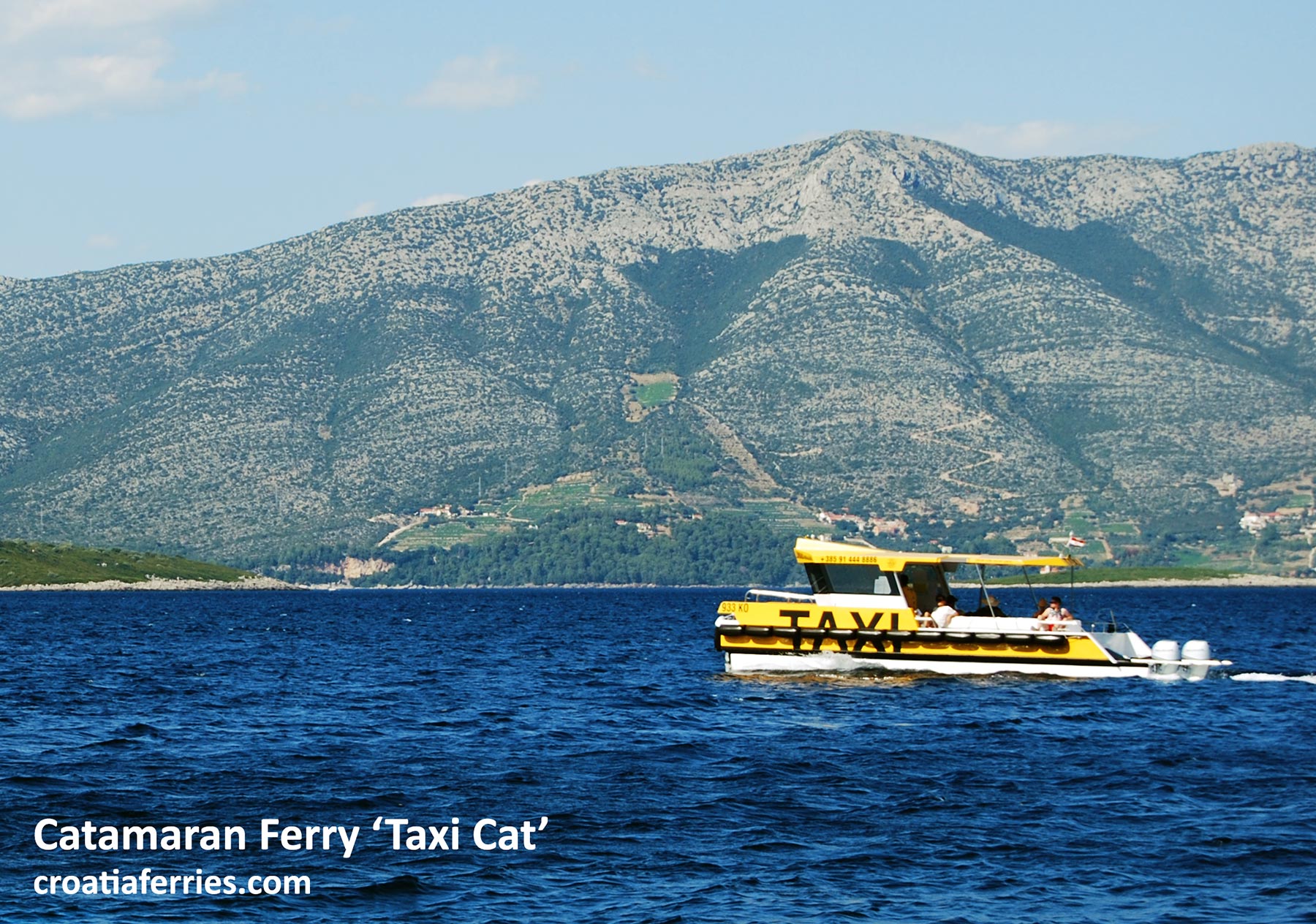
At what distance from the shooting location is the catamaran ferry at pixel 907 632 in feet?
208

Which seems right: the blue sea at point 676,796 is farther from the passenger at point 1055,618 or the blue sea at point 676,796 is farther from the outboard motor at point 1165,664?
the passenger at point 1055,618

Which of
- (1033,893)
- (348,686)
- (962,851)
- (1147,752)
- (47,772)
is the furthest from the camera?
(348,686)

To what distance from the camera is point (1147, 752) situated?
46000mm

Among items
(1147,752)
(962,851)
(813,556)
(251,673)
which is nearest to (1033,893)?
(962,851)

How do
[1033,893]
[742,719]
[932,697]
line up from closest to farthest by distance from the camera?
[1033,893]
[742,719]
[932,697]

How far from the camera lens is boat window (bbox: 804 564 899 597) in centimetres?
6488

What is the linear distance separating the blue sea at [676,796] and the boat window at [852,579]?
134 inches

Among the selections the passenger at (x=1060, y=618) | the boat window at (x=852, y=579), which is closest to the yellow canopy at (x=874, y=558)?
the boat window at (x=852, y=579)

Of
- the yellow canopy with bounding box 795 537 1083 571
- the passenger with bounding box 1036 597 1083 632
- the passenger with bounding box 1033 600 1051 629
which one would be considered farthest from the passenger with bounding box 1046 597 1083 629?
the yellow canopy with bounding box 795 537 1083 571

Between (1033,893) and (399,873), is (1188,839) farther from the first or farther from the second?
(399,873)

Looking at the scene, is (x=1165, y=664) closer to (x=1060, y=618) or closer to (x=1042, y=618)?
(x=1060, y=618)

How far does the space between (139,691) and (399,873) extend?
39930 millimetres

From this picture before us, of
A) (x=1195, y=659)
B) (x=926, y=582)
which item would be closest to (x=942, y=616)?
(x=926, y=582)

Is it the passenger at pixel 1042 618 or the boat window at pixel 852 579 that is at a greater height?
the boat window at pixel 852 579
